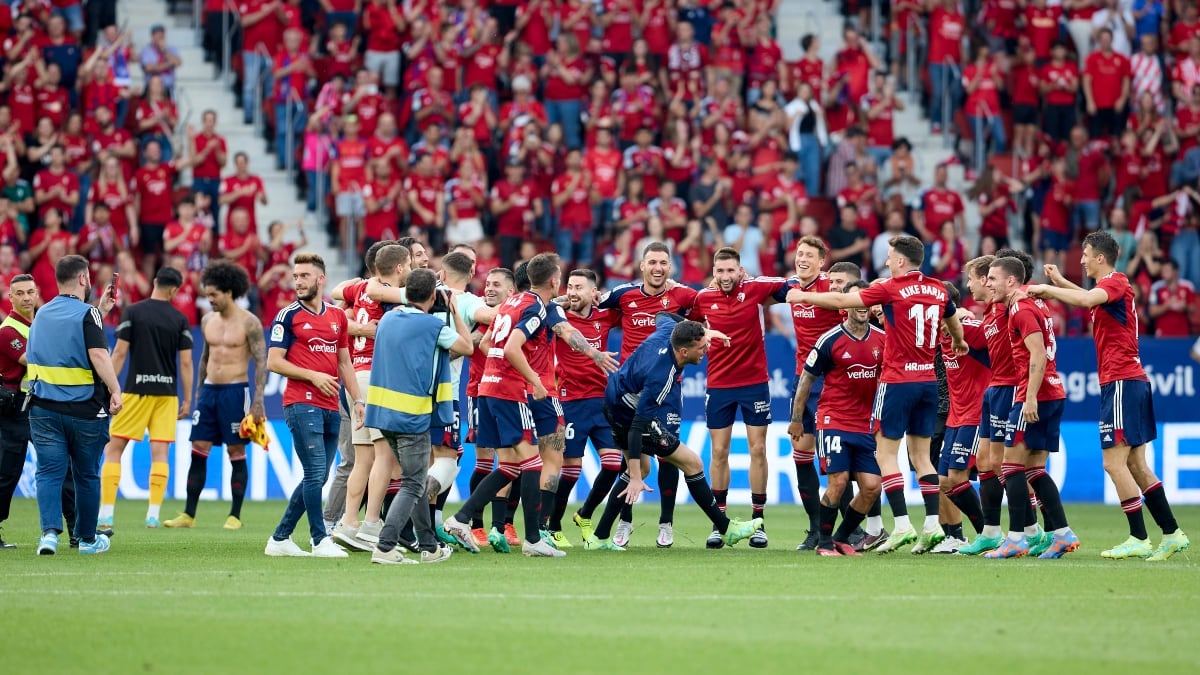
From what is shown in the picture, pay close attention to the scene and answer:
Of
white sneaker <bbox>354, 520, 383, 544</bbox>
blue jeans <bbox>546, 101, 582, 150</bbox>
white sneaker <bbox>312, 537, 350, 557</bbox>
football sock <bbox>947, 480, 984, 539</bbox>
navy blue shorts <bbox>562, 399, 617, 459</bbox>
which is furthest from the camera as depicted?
blue jeans <bbox>546, 101, 582, 150</bbox>

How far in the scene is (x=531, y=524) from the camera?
13.0 m

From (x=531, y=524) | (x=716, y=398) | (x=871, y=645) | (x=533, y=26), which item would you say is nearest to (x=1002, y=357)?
(x=716, y=398)

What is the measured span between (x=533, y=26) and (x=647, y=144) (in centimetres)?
377

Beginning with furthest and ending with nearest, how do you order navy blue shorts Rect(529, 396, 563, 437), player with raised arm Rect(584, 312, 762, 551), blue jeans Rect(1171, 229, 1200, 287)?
blue jeans Rect(1171, 229, 1200, 287)
navy blue shorts Rect(529, 396, 563, 437)
player with raised arm Rect(584, 312, 762, 551)

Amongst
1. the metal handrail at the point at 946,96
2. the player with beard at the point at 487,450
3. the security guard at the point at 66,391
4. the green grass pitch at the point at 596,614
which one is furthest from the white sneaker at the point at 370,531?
the metal handrail at the point at 946,96

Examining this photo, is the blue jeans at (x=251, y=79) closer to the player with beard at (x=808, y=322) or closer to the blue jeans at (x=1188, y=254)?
the player with beard at (x=808, y=322)

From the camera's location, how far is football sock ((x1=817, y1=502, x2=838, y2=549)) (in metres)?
13.6

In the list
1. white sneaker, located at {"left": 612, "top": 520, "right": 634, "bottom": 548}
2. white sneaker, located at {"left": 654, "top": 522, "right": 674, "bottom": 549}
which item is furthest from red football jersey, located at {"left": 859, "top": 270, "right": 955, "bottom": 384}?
white sneaker, located at {"left": 612, "top": 520, "right": 634, "bottom": 548}

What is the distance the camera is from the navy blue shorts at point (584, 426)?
15008 mm

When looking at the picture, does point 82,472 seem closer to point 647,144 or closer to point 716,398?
point 716,398

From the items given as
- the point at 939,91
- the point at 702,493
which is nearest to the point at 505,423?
the point at 702,493

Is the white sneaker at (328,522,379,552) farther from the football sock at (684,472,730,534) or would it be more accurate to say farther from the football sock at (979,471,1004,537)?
the football sock at (979,471,1004,537)

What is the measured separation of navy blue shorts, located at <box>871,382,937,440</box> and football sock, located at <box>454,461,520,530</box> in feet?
10.8

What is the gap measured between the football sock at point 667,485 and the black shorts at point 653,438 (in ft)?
1.77
